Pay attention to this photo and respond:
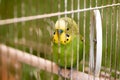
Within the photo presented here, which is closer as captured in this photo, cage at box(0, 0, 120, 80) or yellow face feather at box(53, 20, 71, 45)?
cage at box(0, 0, 120, 80)

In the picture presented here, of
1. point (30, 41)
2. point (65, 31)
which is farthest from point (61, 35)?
point (30, 41)

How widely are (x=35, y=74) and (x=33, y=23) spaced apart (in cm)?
13

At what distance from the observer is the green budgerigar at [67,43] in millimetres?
868

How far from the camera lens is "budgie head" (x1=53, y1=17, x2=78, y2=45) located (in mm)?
852

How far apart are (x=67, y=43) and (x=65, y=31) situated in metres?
0.04

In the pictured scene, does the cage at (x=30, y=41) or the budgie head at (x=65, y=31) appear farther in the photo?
the budgie head at (x=65, y=31)

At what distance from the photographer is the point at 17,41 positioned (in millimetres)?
497

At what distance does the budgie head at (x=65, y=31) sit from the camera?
2.80ft

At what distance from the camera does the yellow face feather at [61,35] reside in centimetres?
85

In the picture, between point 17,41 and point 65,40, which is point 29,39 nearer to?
point 17,41

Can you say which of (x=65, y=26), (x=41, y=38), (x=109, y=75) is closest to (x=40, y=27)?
(x=41, y=38)

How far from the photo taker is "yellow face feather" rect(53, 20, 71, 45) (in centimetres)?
85

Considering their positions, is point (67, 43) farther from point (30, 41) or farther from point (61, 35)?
point (30, 41)

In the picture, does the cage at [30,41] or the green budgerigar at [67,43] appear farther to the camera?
the green budgerigar at [67,43]
